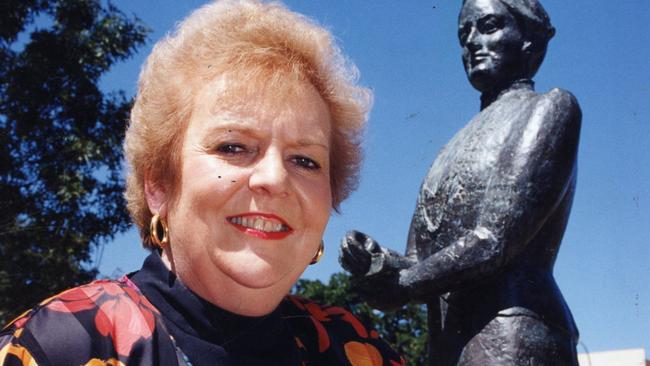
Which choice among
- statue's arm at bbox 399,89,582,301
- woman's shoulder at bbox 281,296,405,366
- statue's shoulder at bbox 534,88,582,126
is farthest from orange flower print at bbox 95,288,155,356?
statue's shoulder at bbox 534,88,582,126

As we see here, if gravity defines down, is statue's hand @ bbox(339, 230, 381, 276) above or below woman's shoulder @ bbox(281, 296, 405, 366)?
above

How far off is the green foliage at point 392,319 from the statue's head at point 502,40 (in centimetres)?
880

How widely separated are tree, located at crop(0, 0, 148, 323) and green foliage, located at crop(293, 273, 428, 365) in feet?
13.0

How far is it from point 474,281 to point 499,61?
0.94 m

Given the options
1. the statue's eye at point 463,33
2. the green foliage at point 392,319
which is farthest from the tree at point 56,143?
the statue's eye at point 463,33

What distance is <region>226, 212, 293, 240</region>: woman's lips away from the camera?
5.22 ft

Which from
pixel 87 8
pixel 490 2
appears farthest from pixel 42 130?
pixel 490 2

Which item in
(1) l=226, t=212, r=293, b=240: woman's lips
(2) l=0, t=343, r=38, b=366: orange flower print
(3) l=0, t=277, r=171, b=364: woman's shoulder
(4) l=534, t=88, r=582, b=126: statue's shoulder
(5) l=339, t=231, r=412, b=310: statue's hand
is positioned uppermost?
(4) l=534, t=88, r=582, b=126: statue's shoulder

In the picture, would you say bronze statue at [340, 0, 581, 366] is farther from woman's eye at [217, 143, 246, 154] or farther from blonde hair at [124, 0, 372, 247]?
woman's eye at [217, 143, 246, 154]

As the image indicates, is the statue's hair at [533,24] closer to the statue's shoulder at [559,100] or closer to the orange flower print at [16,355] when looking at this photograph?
the statue's shoulder at [559,100]

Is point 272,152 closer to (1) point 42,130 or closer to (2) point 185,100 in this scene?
(2) point 185,100

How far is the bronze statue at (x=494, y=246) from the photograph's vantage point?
2.81 metres

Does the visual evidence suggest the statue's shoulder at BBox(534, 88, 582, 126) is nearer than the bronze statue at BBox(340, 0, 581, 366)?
No

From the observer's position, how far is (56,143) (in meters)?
10.8
